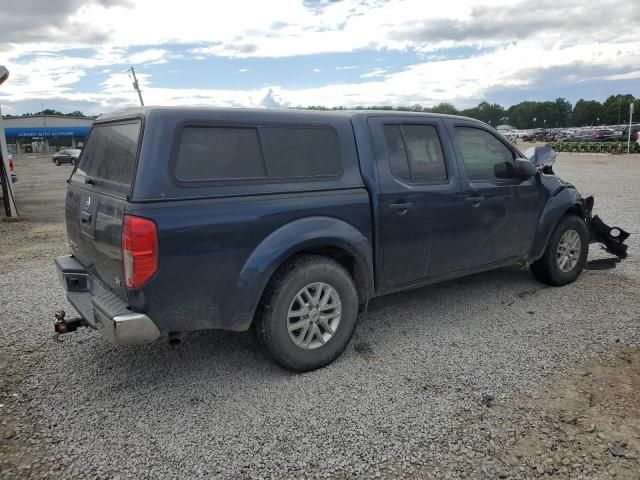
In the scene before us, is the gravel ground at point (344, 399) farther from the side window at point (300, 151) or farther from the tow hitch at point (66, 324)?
the side window at point (300, 151)

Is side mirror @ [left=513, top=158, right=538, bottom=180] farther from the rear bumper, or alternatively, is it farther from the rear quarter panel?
the rear bumper

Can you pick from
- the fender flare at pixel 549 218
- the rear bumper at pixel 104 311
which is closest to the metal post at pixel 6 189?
the rear bumper at pixel 104 311

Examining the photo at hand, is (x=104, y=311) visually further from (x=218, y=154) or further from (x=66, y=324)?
(x=218, y=154)

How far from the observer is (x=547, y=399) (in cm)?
330

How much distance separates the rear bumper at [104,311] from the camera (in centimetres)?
303

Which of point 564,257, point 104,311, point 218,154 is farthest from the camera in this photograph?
point 564,257

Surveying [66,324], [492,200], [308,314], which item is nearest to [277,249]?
[308,314]

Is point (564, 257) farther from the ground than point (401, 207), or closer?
closer

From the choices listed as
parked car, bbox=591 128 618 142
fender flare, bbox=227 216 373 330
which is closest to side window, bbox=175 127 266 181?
fender flare, bbox=227 216 373 330

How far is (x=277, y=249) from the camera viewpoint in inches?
134

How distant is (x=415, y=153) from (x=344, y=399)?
210 centimetres

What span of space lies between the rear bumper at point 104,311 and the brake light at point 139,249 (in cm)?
22

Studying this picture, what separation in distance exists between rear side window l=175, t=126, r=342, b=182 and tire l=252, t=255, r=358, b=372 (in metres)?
0.66

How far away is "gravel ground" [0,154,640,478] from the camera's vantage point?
274 cm
